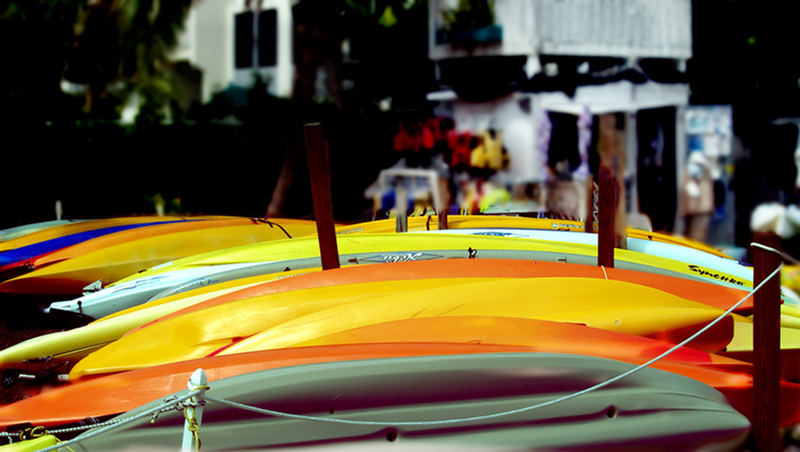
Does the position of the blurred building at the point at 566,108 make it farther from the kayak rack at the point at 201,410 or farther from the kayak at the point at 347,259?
the kayak rack at the point at 201,410

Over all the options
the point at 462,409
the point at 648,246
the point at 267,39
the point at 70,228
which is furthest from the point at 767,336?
the point at 267,39

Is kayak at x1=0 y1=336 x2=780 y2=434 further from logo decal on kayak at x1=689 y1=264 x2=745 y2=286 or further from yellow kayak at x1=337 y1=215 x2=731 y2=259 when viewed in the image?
yellow kayak at x1=337 y1=215 x2=731 y2=259

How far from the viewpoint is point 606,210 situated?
4117 mm

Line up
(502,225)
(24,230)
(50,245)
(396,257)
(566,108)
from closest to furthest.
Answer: (396,257) < (502,225) < (50,245) < (24,230) < (566,108)

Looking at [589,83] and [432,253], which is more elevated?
[589,83]

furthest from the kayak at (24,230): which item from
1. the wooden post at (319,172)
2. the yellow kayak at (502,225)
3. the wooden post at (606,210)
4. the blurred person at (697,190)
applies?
the blurred person at (697,190)

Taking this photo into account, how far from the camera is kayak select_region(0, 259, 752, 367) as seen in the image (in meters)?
4.05

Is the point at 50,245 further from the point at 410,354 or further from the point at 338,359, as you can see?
the point at 410,354

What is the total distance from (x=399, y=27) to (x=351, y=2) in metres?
1.23

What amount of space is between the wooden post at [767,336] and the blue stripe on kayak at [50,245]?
504cm

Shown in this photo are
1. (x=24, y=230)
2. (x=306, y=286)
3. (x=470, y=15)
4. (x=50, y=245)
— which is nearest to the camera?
(x=306, y=286)

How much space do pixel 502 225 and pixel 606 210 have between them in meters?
2.13

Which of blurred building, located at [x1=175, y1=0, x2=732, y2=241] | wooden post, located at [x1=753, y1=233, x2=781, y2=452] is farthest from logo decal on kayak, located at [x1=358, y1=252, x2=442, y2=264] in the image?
blurred building, located at [x1=175, y1=0, x2=732, y2=241]

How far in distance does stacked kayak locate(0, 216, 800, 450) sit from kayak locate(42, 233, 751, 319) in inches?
0.6
